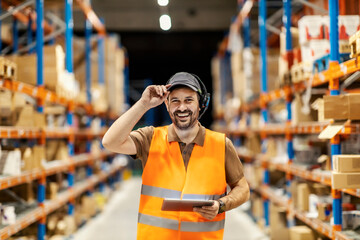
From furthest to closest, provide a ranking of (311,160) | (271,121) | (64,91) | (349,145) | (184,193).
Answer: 1. (271,121)
2. (64,91)
3. (311,160)
4. (349,145)
5. (184,193)

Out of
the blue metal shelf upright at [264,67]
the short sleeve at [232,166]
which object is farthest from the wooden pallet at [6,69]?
the blue metal shelf upright at [264,67]

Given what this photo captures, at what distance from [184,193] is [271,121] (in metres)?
5.86

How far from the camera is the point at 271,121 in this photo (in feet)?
27.3

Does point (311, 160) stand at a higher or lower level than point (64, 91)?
lower

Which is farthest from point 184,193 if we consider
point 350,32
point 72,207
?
point 72,207

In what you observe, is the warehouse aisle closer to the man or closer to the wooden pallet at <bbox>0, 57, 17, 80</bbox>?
the wooden pallet at <bbox>0, 57, 17, 80</bbox>

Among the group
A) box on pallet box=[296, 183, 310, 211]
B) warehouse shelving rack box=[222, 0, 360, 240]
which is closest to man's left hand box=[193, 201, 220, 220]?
warehouse shelving rack box=[222, 0, 360, 240]

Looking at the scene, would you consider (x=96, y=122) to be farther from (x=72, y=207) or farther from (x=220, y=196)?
(x=220, y=196)

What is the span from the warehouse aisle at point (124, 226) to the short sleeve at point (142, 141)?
4758 mm

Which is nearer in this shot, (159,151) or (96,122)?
(159,151)

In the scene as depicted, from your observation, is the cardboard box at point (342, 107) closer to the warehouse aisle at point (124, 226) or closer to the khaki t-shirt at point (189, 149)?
the khaki t-shirt at point (189, 149)

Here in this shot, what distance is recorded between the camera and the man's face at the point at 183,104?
9.07 ft

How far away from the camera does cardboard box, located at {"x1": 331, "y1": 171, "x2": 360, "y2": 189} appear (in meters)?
3.49

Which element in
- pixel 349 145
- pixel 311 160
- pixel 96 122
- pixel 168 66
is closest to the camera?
pixel 349 145
